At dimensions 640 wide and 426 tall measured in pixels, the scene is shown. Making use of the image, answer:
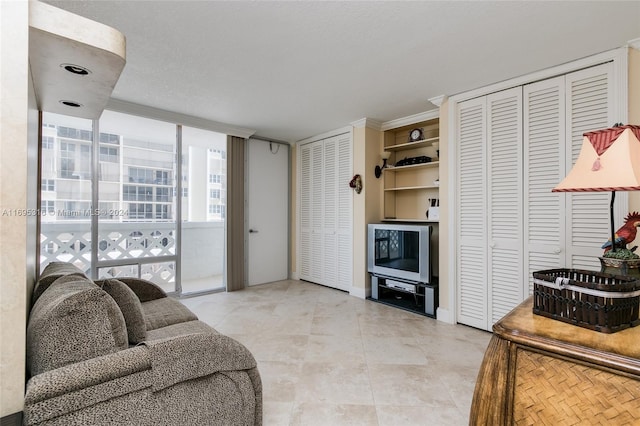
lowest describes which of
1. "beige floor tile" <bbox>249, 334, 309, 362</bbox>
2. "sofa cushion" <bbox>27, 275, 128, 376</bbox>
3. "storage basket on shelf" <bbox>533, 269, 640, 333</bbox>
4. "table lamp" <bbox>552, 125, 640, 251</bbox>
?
"beige floor tile" <bbox>249, 334, 309, 362</bbox>

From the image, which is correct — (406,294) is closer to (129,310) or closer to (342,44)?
(342,44)

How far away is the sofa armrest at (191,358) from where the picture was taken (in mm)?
1152

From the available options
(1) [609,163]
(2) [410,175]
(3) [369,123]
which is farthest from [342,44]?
(2) [410,175]

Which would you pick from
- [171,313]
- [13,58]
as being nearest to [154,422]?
[171,313]

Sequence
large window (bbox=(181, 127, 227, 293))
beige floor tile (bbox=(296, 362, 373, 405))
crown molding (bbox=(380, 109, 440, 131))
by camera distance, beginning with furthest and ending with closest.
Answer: large window (bbox=(181, 127, 227, 293)) → crown molding (bbox=(380, 109, 440, 131)) → beige floor tile (bbox=(296, 362, 373, 405))

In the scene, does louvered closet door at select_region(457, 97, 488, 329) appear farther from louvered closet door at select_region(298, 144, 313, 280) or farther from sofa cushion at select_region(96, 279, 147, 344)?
sofa cushion at select_region(96, 279, 147, 344)

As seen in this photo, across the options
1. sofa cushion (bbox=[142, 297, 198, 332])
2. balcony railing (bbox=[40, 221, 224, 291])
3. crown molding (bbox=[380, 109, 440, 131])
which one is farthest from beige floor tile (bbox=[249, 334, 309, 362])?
crown molding (bbox=[380, 109, 440, 131])

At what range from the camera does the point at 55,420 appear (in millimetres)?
920

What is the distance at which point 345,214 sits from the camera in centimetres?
436

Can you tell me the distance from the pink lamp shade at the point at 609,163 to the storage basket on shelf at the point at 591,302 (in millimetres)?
347

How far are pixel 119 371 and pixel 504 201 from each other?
10.1 ft

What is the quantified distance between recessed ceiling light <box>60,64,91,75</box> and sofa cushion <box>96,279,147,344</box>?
101 cm

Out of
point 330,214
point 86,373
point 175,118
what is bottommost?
point 86,373

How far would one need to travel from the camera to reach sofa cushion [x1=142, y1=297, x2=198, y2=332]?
2006 mm
